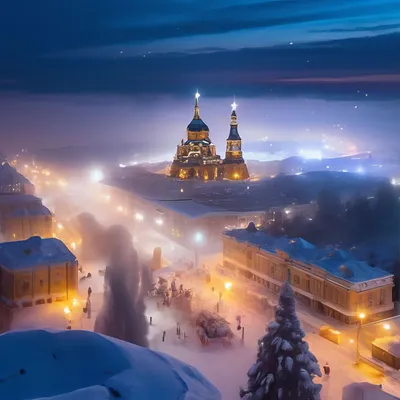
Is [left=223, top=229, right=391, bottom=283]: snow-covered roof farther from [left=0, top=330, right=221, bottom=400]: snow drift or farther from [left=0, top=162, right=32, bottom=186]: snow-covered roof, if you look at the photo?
[left=0, top=162, right=32, bottom=186]: snow-covered roof

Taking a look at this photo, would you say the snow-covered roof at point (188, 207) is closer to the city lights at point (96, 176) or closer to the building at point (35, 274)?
the building at point (35, 274)

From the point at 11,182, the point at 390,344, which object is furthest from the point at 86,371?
the point at 11,182

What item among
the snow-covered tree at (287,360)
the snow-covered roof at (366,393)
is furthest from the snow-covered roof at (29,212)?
the snow-covered tree at (287,360)

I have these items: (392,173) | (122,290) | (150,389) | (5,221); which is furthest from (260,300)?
(392,173)

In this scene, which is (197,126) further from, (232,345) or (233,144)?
(232,345)

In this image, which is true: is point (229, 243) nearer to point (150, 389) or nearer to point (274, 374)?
point (274, 374)

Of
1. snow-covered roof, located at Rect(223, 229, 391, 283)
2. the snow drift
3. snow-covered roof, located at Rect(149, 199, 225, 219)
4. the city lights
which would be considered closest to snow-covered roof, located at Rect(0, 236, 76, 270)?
snow-covered roof, located at Rect(223, 229, 391, 283)
